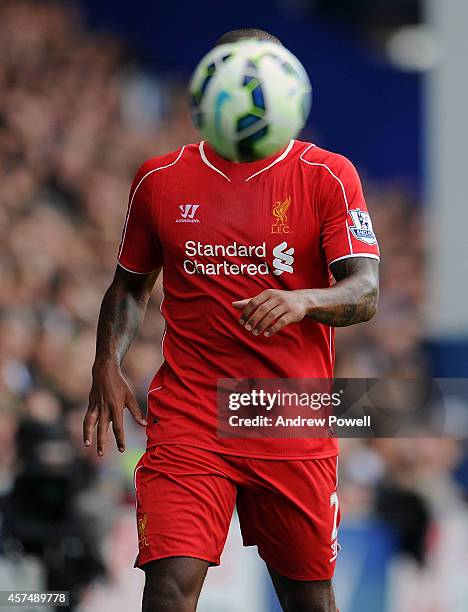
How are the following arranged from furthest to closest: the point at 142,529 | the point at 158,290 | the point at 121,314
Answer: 1. the point at 158,290
2. the point at 121,314
3. the point at 142,529

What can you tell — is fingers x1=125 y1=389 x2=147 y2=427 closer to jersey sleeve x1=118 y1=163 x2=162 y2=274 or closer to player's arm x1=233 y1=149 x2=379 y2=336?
jersey sleeve x1=118 y1=163 x2=162 y2=274

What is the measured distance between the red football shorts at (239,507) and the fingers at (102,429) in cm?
15

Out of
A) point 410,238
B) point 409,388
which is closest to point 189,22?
point 410,238

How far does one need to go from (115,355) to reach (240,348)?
20.6 inches

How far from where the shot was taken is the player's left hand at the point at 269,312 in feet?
12.2

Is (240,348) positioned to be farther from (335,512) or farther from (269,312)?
(335,512)

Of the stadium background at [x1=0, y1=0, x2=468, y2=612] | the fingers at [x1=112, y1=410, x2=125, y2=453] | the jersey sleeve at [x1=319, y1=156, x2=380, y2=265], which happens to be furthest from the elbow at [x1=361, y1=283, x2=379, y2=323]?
the stadium background at [x1=0, y1=0, x2=468, y2=612]

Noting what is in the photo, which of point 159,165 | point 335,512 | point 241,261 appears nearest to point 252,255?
point 241,261

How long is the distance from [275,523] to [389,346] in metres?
7.63

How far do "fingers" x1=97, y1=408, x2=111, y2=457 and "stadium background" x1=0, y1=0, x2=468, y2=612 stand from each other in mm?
2107

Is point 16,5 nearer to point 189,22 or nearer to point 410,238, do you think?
point 189,22

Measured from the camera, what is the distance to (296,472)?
4328mm

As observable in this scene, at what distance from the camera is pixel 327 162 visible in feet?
14.2

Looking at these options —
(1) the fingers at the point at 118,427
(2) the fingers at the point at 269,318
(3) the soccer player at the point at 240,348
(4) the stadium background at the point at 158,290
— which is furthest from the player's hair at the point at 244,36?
(4) the stadium background at the point at 158,290
